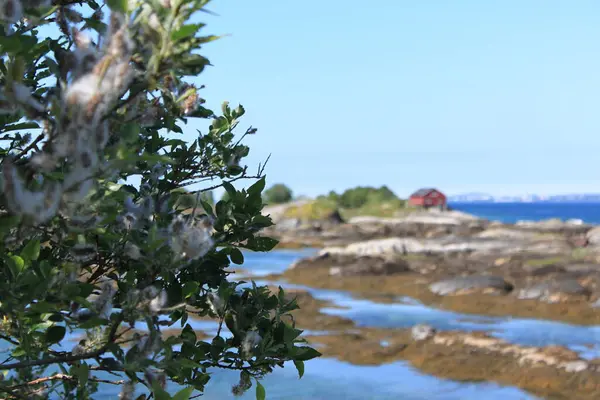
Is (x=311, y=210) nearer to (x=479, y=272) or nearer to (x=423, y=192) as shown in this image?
(x=423, y=192)

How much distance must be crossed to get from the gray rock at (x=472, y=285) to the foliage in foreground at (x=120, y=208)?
2093 cm

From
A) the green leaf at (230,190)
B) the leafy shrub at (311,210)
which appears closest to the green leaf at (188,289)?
the green leaf at (230,190)

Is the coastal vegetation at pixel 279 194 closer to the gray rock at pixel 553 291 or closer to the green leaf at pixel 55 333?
the gray rock at pixel 553 291

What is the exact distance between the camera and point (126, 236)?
2.74 meters

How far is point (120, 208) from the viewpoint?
2561 millimetres

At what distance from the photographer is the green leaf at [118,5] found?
72.6 inches

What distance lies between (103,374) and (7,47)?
12.0 meters

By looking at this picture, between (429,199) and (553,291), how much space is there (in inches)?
2250

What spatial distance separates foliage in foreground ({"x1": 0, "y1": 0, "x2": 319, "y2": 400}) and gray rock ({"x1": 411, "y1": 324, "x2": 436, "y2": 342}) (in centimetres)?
1395

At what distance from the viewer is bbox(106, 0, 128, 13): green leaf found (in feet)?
6.05

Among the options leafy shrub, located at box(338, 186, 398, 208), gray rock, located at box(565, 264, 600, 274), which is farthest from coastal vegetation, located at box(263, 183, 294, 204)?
gray rock, located at box(565, 264, 600, 274)

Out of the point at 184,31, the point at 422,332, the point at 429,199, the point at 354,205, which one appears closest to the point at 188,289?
the point at 184,31

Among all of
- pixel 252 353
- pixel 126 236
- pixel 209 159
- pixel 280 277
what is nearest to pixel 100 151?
pixel 126 236

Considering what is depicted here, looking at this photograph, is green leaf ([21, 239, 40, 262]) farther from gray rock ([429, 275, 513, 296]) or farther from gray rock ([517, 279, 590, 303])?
gray rock ([429, 275, 513, 296])
